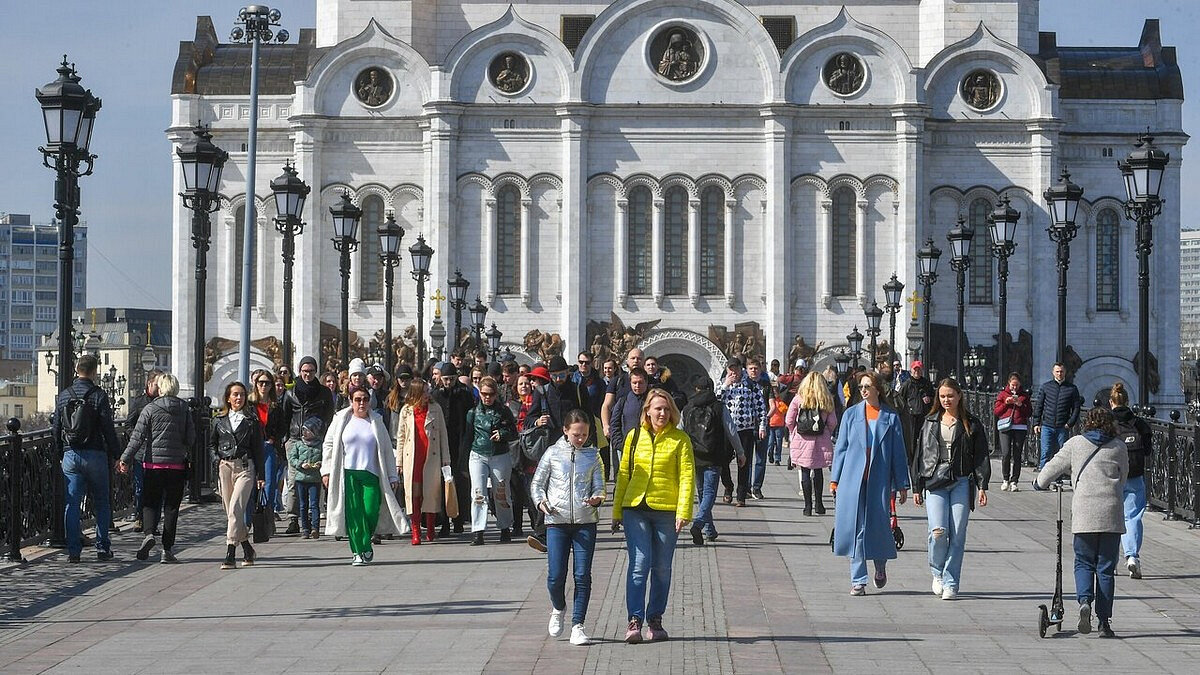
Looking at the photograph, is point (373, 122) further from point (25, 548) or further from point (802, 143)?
point (25, 548)

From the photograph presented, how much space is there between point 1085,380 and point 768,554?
145 ft

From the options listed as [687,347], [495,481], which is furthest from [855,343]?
[495,481]

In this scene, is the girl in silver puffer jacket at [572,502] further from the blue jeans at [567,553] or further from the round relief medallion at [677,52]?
the round relief medallion at [677,52]

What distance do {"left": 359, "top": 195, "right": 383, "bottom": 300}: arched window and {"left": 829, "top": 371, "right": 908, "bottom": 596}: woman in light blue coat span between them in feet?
146

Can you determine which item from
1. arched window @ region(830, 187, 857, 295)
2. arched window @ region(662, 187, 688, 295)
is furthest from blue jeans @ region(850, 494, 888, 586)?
arched window @ region(830, 187, 857, 295)

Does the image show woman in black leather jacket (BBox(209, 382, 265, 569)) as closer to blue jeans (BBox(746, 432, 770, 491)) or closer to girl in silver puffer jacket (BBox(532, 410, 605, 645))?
girl in silver puffer jacket (BBox(532, 410, 605, 645))

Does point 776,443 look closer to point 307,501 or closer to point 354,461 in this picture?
point 307,501

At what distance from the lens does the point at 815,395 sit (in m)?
22.1

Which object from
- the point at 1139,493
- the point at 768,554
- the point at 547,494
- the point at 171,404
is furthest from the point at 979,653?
the point at 171,404

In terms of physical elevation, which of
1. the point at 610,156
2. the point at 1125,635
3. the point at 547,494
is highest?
the point at 610,156

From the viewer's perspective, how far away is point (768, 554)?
17.9m

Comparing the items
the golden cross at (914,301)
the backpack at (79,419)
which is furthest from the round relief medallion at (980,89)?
the backpack at (79,419)

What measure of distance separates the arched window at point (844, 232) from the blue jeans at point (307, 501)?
39813mm

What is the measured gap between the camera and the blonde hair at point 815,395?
22.1 m
